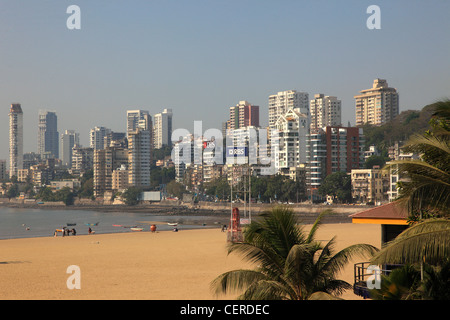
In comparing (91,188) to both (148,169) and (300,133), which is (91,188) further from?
(300,133)

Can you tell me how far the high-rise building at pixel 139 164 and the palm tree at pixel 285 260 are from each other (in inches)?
7054

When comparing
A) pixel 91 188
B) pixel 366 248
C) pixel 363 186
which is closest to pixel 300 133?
pixel 363 186

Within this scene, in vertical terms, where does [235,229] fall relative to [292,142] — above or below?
below

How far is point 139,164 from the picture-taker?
193250 millimetres

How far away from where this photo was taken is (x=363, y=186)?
110062 mm

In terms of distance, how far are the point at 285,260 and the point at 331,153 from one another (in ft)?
376

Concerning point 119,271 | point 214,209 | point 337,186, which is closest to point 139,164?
point 214,209

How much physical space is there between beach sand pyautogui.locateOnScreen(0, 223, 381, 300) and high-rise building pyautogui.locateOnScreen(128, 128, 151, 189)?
5990 inches

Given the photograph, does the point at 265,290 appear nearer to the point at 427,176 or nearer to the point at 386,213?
the point at 427,176

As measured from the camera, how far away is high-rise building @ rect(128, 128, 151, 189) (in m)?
190

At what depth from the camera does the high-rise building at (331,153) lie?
400ft

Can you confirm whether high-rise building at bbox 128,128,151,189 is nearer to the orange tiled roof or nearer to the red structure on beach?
the red structure on beach

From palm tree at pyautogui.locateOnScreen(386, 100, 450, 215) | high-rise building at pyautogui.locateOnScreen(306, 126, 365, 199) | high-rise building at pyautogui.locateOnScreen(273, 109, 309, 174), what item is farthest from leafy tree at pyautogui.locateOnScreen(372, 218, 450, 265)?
high-rise building at pyautogui.locateOnScreen(273, 109, 309, 174)
